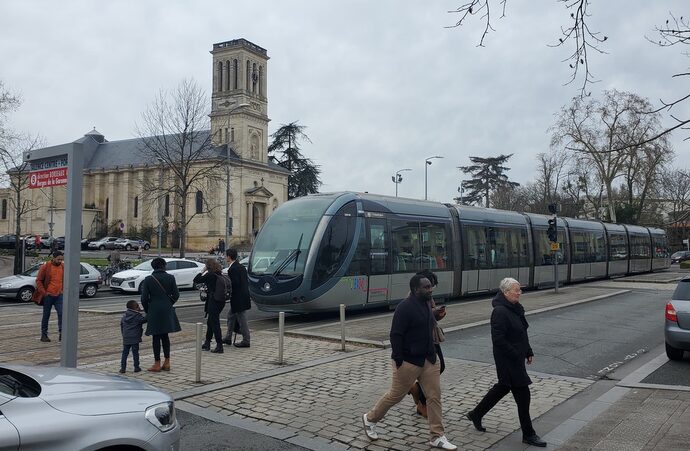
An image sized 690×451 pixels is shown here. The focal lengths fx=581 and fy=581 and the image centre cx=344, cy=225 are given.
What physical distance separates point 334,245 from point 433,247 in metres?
4.65

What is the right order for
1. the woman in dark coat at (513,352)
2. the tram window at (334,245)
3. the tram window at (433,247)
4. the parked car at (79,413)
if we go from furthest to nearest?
the tram window at (433,247) < the tram window at (334,245) < the woman in dark coat at (513,352) < the parked car at (79,413)

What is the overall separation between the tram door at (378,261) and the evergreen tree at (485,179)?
198 ft

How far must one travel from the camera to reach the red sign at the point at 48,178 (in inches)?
285

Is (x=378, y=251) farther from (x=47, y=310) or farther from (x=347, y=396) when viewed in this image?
(x=347, y=396)

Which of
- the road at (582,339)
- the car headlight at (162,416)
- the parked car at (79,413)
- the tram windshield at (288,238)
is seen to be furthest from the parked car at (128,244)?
the car headlight at (162,416)

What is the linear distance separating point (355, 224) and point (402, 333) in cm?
992

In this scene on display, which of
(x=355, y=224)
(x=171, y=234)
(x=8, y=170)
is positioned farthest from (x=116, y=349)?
(x=171, y=234)

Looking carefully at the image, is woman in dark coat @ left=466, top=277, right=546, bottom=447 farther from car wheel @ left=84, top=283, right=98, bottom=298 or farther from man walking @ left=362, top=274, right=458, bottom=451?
car wheel @ left=84, top=283, right=98, bottom=298

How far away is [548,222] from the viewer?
989 inches

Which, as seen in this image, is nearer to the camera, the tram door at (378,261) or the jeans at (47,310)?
the jeans at (47,310)

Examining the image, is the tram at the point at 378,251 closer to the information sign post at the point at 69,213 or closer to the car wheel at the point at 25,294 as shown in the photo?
the information sign post at the point at 69,213

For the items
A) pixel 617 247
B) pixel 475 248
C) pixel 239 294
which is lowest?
pixel 239 294

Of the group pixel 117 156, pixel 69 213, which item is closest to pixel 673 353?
pixel 69 213

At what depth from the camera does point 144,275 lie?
80.2 ft
